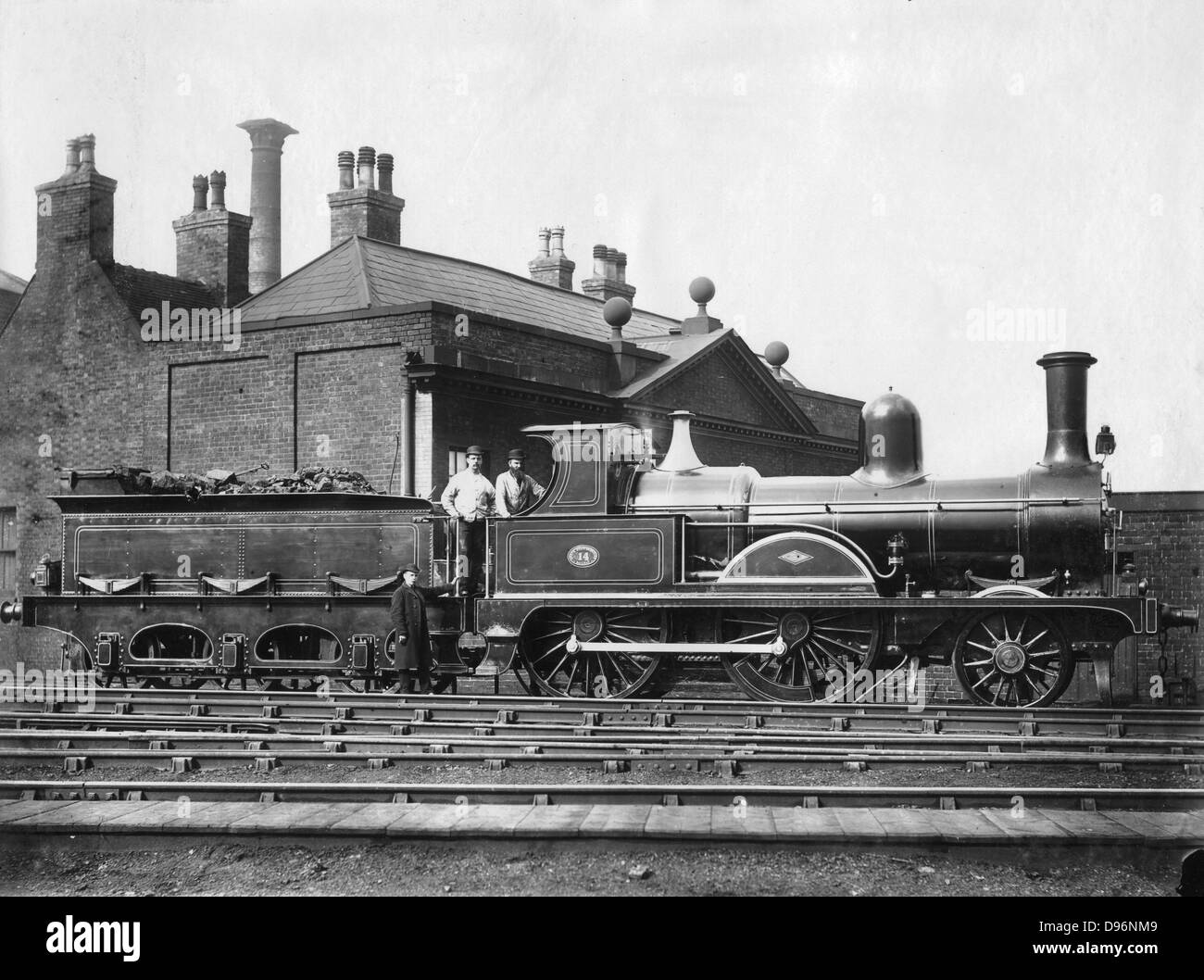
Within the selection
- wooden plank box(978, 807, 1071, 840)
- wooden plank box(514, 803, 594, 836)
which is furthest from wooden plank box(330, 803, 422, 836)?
wooden plank box(978, 807, 1071, 840)

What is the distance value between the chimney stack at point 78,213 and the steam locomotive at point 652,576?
8.84 metres

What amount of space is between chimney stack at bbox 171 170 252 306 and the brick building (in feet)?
0.12

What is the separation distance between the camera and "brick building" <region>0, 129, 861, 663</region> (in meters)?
17.5

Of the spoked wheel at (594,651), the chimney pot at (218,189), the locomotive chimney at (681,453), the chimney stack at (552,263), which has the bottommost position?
the spoked wheel at (594,651)

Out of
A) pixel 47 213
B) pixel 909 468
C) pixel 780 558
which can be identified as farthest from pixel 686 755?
pixel 47 213

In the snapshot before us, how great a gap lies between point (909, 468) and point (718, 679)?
4197 mm

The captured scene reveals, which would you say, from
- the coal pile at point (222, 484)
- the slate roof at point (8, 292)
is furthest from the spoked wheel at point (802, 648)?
the slate roof at point (8, 292)

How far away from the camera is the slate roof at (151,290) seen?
20.8 metres

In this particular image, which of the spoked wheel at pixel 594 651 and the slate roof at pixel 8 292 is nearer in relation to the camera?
the spoked wheel at pixel 594 651

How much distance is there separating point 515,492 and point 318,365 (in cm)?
704

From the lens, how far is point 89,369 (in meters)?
20.7

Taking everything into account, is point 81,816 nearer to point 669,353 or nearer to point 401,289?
point 401,289

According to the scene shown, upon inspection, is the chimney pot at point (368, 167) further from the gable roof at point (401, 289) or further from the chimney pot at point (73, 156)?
the chimney pot at point (73, 156)

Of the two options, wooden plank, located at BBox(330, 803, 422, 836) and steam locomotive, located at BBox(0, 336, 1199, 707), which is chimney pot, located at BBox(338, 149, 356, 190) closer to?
steam locomotive, located at BBox(0, 336, 1199, 707)
